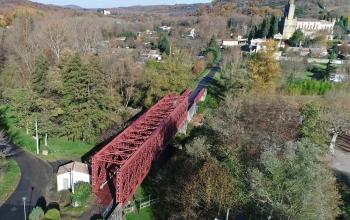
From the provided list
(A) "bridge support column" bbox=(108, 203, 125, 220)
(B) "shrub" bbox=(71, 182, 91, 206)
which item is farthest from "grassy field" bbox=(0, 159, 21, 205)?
(A) "bridge support column" bbox=(108, 203, 125, 220)

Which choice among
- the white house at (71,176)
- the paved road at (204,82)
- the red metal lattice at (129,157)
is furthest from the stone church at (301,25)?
the white house at (71,176)

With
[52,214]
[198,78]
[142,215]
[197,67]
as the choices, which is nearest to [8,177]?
[52,214]

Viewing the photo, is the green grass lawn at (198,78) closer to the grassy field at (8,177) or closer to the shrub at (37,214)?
the grassy field at (8,177)

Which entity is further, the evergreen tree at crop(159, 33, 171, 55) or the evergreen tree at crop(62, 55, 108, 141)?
the evergreen tree at crop(159, 33, 171, 55)

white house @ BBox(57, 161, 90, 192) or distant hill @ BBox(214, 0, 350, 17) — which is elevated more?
distant hill @ BBox(214, 0, 350, 17)

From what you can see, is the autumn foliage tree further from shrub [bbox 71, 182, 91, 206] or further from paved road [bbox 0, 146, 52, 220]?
paved road [bbox 0, 146, 52, 220]

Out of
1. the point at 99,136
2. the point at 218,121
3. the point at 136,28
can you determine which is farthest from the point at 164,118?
the point at 136,28

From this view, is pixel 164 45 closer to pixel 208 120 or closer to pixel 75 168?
pixel 208 120
